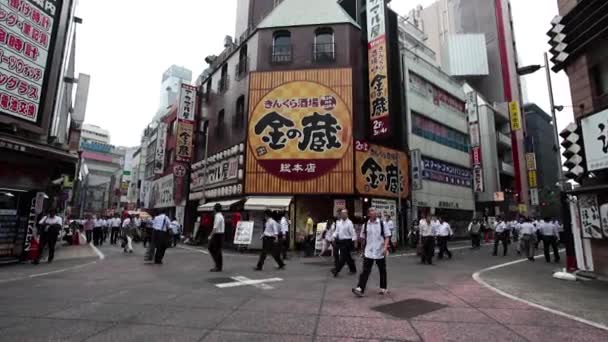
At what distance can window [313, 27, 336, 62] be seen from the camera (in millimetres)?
19966

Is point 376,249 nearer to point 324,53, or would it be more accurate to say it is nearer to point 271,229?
point 271,229

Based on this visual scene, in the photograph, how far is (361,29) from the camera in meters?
21.2

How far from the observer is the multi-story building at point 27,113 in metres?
10.1

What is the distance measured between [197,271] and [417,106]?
21538 mm

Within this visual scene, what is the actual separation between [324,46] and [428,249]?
46.0ft

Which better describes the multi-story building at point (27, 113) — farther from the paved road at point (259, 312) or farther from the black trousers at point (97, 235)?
the black trousers at point (97, 235)

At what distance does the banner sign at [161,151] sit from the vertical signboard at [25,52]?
21.9 metres

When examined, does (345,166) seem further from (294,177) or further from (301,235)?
(301,235)

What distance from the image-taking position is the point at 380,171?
787 inches

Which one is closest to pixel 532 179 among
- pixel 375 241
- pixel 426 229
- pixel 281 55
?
pixel 426 229

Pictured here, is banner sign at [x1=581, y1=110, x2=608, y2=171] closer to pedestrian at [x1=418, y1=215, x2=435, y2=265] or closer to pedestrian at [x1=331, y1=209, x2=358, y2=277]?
pedestrian at [x1=418, y1=215, x2=435, y2=265]

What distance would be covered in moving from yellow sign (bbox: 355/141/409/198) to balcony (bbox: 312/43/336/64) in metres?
5.63

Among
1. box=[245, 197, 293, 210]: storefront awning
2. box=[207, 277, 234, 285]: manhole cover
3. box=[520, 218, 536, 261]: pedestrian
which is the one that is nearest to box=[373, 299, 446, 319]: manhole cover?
box=[207, 277, 234, 285]: manhole cover

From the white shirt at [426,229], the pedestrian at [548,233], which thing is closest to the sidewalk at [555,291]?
the white shirt at [426,229]
